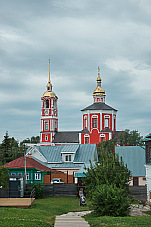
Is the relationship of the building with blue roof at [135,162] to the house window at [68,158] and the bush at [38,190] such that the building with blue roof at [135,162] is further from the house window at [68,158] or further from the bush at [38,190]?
the house window at [68,158]

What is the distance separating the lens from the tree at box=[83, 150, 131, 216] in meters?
17.6

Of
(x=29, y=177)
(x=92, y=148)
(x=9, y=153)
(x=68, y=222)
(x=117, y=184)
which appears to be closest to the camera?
(x=68, y=222)

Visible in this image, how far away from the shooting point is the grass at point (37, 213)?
546 inches

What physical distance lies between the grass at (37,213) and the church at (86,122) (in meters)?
54.6

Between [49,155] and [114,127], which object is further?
[114,127]

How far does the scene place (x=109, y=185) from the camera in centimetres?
1914

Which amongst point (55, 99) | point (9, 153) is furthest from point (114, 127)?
point (9, 153)

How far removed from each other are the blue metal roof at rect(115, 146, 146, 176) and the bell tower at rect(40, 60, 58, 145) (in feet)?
188

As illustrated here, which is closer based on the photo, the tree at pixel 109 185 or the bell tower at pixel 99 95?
the tree at pixel 109 185

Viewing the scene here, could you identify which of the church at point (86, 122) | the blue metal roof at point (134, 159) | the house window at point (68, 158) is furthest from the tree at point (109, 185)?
the church at point (86, 122)

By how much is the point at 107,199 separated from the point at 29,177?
2481 centimetres

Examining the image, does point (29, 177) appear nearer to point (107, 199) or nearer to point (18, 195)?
point (18, 195)

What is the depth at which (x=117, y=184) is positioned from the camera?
2020 cm

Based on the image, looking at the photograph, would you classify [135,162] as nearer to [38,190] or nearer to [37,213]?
[38,190]
